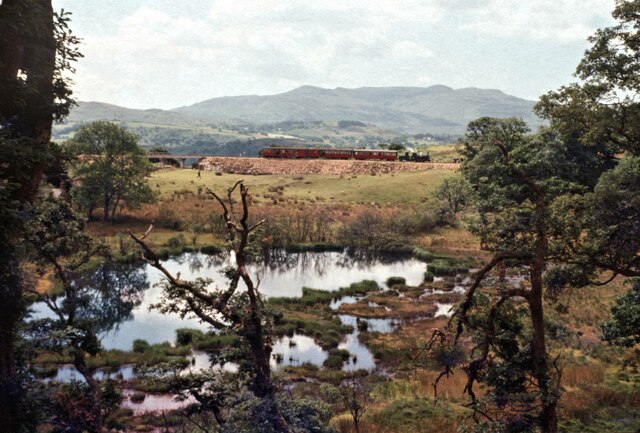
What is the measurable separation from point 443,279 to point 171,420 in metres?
36.4

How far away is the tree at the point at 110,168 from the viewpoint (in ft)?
207

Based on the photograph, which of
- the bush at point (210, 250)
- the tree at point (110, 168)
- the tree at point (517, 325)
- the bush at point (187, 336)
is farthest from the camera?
the tree at point (110, 168)

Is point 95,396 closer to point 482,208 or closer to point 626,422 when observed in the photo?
point 626,422

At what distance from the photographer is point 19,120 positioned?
14.1m

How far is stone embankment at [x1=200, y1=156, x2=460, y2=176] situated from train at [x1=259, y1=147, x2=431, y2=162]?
2337mm

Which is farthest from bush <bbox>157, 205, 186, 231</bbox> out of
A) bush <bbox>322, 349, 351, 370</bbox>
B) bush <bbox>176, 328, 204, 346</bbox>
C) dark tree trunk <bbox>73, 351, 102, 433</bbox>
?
dark tree trunk <bbox>73, 351, 102, 433</bbox>

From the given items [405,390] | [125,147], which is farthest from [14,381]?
[125,147]

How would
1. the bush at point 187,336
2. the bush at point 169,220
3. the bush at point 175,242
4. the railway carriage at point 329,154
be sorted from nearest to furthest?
1. the bush at point 187,336
2. the bush at point 175,242
3. the bush at point 169,220
4. the railway carriage at point 329,154

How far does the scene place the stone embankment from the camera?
358ft

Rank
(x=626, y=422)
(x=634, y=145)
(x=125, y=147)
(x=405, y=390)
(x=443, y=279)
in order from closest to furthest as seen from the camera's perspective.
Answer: (x=626, y=422) → (x=634, y=145) → (x=405, y=390) → (x=443, y=279) → (x=125, y=147)

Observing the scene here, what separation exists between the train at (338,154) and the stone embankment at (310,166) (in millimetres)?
2337

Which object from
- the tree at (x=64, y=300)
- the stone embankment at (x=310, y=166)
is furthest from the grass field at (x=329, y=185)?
the tree at (x=64, y=300)

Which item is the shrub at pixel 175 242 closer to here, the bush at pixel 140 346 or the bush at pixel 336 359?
the bush at pixel 140 346

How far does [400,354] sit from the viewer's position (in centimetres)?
3131
